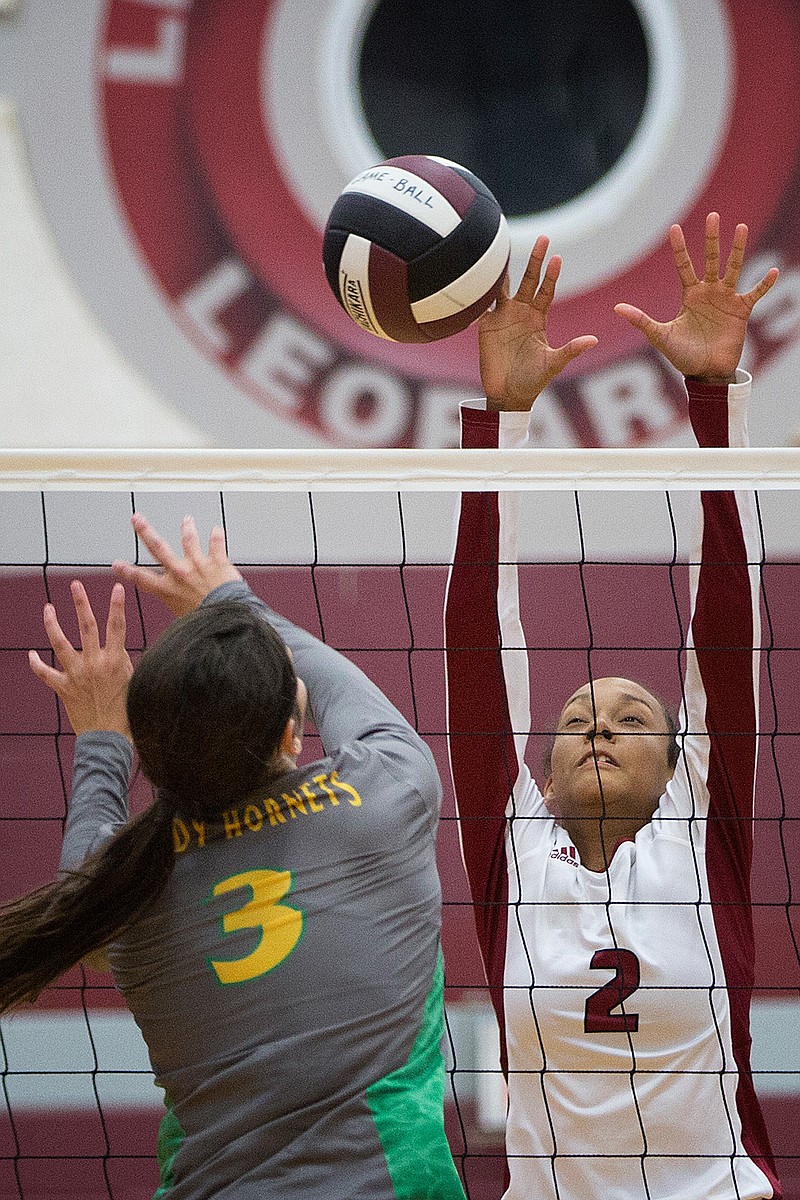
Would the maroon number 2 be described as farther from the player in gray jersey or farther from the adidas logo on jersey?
the player in gray jersey

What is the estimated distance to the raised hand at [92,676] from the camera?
1664 mm

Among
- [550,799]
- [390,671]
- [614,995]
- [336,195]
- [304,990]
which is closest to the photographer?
[304,990]


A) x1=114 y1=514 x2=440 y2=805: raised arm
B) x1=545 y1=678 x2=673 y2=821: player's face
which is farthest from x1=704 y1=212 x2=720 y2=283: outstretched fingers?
x1=114 y1=514 x2=440 y2=805: raised arm

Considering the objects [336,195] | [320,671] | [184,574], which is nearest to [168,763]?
[320,671]

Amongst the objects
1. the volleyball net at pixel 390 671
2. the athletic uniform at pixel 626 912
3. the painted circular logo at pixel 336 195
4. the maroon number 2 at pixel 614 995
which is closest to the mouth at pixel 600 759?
the athletic uniform at pixel 626 912

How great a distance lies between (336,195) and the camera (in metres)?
4.68

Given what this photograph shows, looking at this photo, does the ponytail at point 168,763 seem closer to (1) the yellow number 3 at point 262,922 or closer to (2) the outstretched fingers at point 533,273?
(1) the yellow number 3 at point 262,922

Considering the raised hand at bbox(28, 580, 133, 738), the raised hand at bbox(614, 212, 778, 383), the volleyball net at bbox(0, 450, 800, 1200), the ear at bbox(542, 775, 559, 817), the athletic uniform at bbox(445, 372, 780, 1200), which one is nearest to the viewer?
the raised hand at bbox(28, 580, 133, 738)

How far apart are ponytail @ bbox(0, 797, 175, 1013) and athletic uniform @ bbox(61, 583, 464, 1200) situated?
0.03 meters

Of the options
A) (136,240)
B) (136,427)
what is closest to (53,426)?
(136,427)

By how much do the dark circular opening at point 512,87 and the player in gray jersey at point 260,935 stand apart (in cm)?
375

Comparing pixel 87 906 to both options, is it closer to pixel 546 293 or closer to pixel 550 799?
pixel 550 799

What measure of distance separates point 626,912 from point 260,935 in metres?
0.91

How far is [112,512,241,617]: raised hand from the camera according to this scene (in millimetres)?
1708
